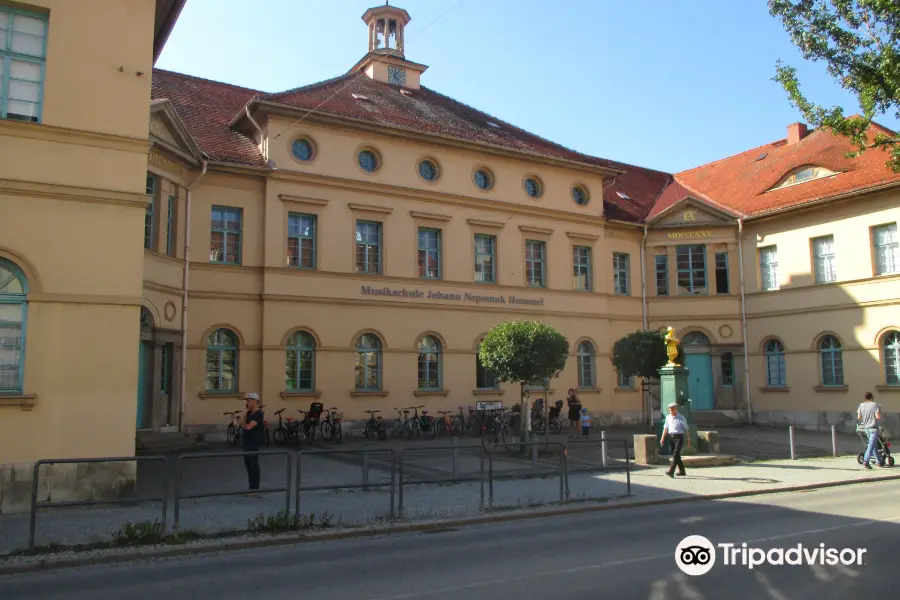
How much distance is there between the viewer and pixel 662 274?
3206 centimetres

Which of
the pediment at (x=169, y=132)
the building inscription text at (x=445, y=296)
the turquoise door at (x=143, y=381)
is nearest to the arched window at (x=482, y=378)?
the building inscription text at (x=445, y=296)

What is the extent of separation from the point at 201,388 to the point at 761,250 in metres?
21.8

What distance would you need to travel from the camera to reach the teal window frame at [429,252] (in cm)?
2667

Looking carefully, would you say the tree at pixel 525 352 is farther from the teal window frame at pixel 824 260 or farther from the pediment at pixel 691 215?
the pediment at pixel 691 215

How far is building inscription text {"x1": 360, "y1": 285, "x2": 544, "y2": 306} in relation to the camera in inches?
993

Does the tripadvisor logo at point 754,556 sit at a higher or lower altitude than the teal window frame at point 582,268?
lower

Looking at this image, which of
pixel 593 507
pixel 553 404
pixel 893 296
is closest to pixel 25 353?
pixel 593 507

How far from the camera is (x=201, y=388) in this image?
72.6ft

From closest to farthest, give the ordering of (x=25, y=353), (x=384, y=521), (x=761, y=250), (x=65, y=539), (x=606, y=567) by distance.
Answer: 1. (x=606, y=567)
2. (x=65, y=539)
3. (x=384, y=521)
4. (x=25, y=353)
5. (x=761, y=250)

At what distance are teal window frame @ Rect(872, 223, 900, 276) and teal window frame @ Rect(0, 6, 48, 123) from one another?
25.5 metres

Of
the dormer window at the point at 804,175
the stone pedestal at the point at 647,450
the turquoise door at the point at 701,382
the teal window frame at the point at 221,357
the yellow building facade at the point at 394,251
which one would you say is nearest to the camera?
the yellow building facade at the point at 394,251

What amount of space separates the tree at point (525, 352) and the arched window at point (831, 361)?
13366mm

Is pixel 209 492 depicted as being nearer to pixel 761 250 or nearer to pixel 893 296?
pixel 893 296

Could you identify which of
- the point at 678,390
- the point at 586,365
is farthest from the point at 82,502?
the point at 586,365
